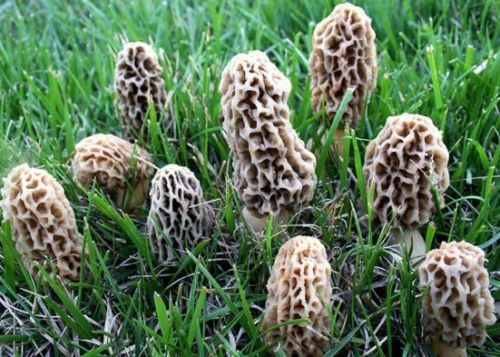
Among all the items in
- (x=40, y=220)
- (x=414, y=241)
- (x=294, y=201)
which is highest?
(x=40, y=220)

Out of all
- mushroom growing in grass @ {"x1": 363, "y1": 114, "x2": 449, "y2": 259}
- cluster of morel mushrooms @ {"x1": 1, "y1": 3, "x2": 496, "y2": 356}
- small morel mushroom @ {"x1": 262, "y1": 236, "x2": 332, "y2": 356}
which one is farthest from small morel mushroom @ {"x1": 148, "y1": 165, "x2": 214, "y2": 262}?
mushroom growing in grass @ {"x1": 363, "y1": 114, "x2": 449, "y2": 259}

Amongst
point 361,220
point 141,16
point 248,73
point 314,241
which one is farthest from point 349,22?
point 141,16

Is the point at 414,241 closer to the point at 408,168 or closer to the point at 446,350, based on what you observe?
the point at 408,168

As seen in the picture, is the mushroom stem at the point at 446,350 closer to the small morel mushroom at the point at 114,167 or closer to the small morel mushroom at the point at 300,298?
the small morel mushroom at the point at 300,298

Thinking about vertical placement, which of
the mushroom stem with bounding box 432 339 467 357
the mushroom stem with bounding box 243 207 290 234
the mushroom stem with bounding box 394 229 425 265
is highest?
the mushroom stem with bounding box 243 207 290 234

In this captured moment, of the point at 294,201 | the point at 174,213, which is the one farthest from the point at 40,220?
the point at 294,201

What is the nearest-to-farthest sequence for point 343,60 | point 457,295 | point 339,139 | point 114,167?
point 457,295
point 343,60
point 114,167
point 339,139

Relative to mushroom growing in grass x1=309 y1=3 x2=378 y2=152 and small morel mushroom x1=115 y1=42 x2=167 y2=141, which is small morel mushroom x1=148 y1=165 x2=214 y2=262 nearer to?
small morel mushroom x1=115 y1=42 x2=167 y2=141

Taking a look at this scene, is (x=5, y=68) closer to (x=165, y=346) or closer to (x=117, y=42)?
(x=117, y=42)
